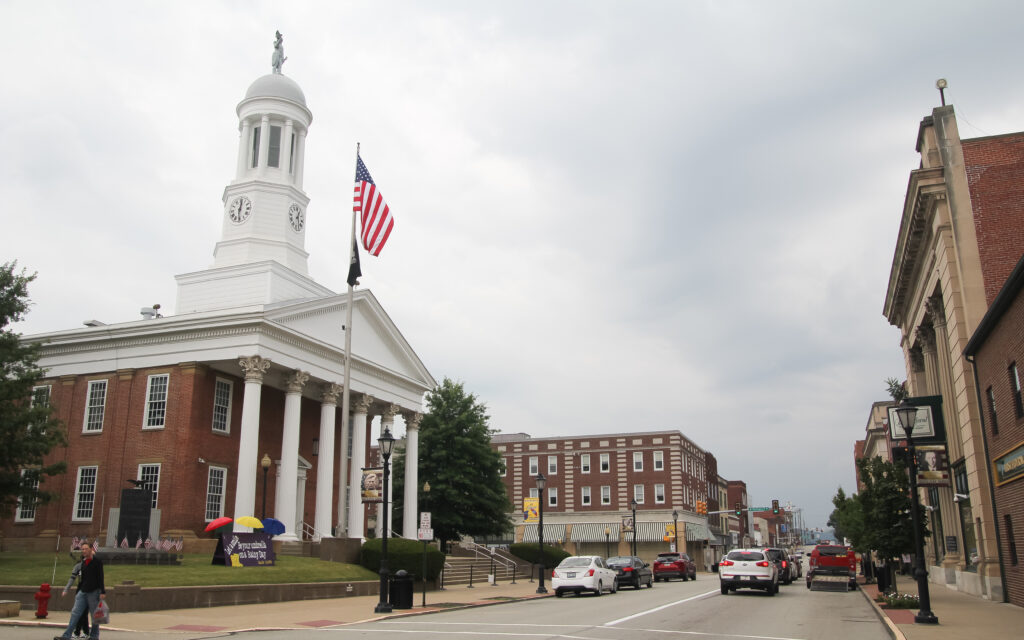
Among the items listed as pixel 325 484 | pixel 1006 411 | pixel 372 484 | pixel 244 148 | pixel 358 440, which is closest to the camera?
pixel 1006 411

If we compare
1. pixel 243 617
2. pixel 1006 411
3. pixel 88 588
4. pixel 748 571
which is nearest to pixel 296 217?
pixel 243 617

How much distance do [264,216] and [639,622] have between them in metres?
31.0

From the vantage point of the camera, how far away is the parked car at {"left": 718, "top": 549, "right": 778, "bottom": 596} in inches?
1148

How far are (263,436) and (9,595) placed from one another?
728 inches

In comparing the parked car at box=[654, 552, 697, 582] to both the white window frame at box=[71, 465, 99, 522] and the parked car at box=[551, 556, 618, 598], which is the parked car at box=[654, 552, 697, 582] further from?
the white window frame at box=[71, 465, 99, 522]

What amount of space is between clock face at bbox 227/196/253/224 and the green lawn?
18202mm

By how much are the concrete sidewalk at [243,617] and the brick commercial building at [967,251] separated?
15793 millimetres

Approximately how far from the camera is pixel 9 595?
2072 cm

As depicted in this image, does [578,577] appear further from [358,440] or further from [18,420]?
[18,420]

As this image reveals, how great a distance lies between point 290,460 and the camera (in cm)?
3503

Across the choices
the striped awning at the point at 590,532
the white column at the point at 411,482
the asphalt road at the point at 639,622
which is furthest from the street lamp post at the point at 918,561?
the striped awning at the point at 590,532

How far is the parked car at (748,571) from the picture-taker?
95.7 ft

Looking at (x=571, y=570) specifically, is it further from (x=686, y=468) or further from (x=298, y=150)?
(x=686, y=468)

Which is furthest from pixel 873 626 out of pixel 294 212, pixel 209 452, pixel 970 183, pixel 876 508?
pixel 294 212
